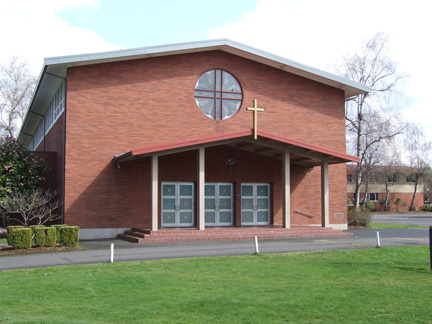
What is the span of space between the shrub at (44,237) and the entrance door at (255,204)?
33.0 ft

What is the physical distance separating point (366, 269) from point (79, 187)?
13262mm

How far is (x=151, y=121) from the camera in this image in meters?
22.7

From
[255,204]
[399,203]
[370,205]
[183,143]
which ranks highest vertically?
[183,143]

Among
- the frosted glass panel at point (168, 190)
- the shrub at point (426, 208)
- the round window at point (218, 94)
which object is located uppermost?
the round window at point (218, 94)

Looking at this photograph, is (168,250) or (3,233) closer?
(168,250)

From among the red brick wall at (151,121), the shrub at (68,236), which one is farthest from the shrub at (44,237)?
the red brick wall at (151,121)

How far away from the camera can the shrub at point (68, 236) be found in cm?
1716

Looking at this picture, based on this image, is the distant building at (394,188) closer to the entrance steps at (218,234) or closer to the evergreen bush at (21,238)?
the entrance steps at (218,234)

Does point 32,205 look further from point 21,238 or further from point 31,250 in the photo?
point 31,250

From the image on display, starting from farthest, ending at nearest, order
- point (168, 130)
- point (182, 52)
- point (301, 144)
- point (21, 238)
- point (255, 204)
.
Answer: point (255, 204)
point (182, 52)
point (168, 130)
point (301, 144)
point (21, 238)

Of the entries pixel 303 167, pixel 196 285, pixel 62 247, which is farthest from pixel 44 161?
pixel 196 285

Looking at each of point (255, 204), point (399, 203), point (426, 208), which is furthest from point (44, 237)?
point (426, 208)

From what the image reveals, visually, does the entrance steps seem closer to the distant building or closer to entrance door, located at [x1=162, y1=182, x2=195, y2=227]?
entrance door, located at [x1=162, y1=182, x2=195, y2=227]

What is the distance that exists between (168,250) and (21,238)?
485 cm
